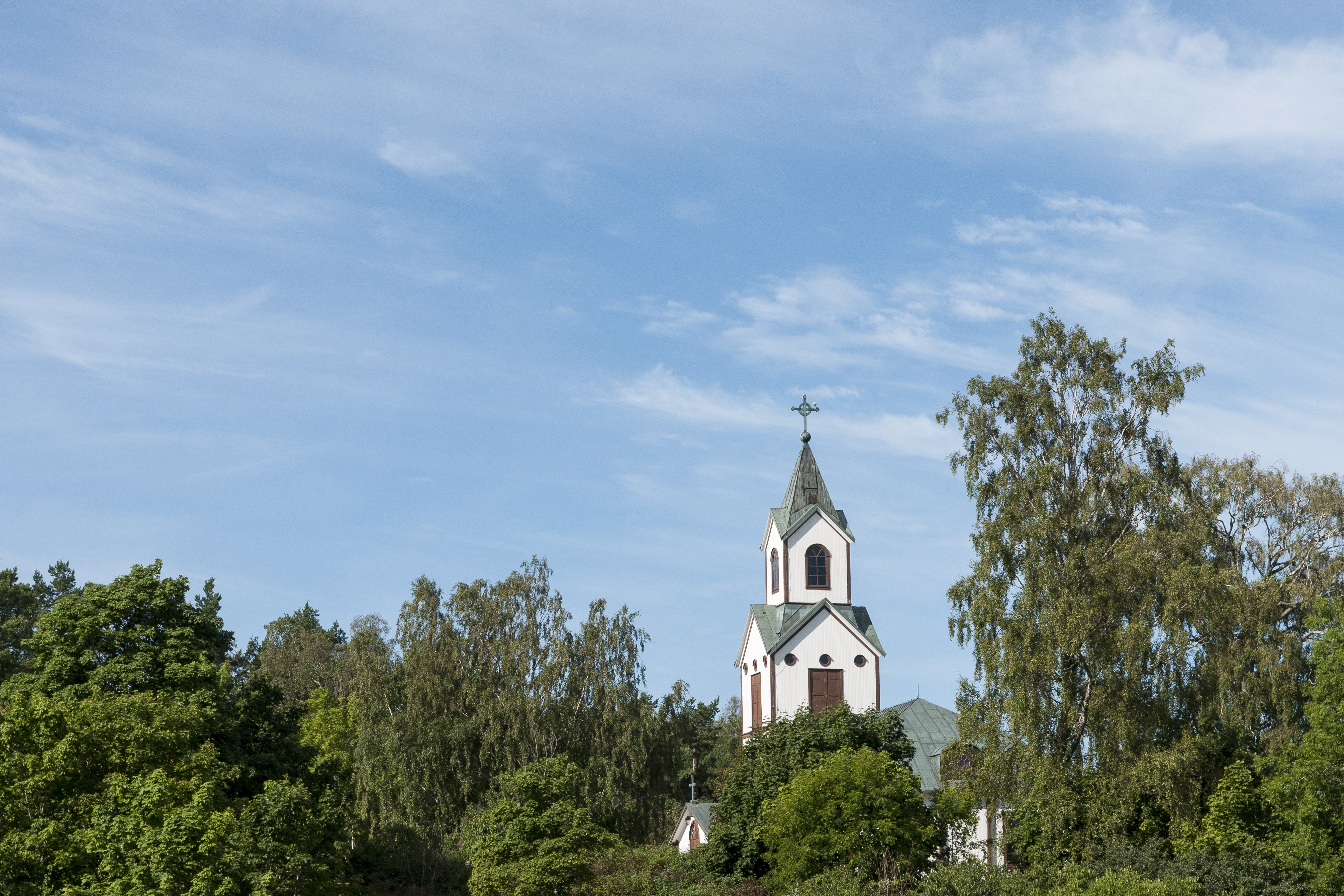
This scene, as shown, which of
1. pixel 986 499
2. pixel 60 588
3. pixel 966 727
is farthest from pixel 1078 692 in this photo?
pixel 60 588

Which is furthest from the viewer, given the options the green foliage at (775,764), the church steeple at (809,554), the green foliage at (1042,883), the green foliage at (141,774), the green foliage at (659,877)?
the church steeple at (809,554)

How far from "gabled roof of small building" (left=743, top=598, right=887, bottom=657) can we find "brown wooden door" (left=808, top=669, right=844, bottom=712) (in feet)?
5.75

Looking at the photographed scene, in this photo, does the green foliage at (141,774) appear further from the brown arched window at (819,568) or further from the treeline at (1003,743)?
the brown arched window at (819,568)

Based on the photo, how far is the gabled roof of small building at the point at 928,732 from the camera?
183 feet

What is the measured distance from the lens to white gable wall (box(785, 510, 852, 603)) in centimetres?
5931

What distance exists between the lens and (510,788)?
131 ft

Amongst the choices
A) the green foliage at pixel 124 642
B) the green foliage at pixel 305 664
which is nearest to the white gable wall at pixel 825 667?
the green foliage at pixel 124 642

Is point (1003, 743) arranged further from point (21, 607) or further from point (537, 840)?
point (21, 607)

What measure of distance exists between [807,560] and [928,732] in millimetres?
8846

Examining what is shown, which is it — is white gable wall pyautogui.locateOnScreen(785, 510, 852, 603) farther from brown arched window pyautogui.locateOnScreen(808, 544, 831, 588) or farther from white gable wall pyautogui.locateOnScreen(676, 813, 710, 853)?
white gable wall pyautogui.locateOnScreen(676, 813, 710, 853)

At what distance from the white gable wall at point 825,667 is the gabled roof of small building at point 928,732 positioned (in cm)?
203

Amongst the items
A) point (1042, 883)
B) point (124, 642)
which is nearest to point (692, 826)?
point (1042, 883)

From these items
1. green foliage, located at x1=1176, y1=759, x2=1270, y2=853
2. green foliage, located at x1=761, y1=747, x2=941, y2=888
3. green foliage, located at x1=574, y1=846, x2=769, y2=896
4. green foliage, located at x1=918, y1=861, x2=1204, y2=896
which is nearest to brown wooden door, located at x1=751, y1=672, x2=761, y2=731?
green foliage, located at x1=574, y1=846, x2=769, y2=896

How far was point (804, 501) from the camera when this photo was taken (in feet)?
201
